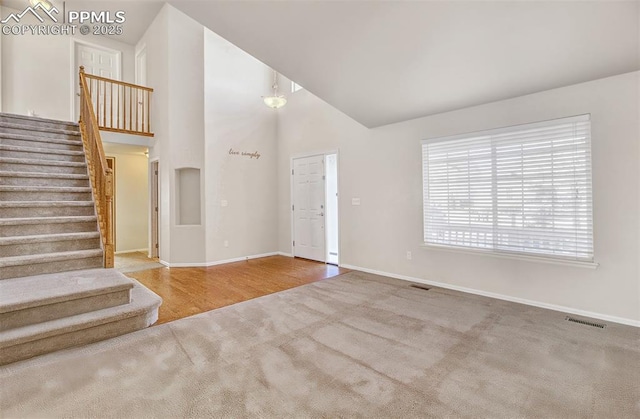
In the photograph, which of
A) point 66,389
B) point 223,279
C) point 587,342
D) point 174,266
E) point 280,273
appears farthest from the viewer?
point 174,266

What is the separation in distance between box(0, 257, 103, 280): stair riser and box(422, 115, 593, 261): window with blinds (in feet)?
13.8

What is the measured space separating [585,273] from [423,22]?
2999 mm

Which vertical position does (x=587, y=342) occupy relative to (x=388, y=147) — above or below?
below

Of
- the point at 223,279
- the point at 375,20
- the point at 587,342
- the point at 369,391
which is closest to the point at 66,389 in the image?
the point at 369,391

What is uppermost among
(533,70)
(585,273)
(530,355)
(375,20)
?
(375,20)

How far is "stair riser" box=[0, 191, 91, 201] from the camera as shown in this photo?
336 centimetres

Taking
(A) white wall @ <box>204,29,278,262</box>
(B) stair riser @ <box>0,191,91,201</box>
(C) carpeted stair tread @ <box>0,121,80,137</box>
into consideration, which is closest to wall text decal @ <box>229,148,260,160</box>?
(A) white wall @ <box>204,29,278,262</box>

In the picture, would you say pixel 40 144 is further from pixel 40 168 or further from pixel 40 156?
pixel 40 168

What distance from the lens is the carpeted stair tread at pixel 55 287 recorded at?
2.29 metres

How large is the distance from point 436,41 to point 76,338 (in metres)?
3.91

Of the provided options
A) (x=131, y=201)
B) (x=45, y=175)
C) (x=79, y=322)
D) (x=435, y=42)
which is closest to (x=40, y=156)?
(x=45, y=175)

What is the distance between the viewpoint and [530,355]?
2301 millimetres

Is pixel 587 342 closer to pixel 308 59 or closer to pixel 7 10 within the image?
pixel 308 59

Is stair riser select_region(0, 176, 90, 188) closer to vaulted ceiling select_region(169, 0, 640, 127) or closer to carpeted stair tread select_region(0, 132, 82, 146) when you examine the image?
carpeted stair tread select_region(0, 132, 82, 146)
